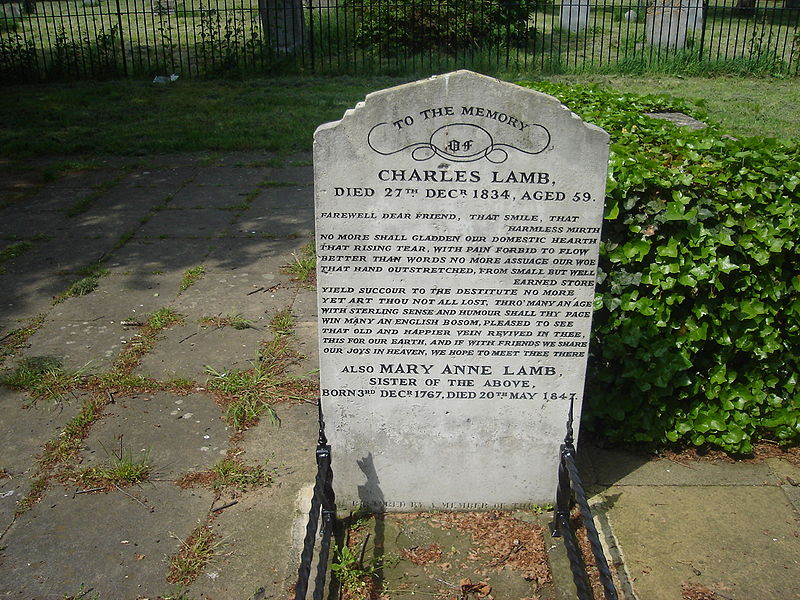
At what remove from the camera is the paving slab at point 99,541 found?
3146 millimetres

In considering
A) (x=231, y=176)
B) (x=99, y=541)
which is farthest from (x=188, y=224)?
(x=99, y=541)

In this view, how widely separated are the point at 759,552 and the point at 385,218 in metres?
2.07

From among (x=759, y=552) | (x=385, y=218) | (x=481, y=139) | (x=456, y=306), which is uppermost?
(x=481, y=139)

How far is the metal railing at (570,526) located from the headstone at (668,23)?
45.0 feet

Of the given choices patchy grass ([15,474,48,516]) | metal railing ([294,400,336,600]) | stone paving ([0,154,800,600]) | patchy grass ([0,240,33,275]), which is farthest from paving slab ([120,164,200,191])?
metal railing ([294,400,336,600])

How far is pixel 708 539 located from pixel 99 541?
257 centimetres

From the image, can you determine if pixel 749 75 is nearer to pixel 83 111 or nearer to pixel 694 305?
pixel 83 111

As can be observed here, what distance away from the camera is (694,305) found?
3.75 meters

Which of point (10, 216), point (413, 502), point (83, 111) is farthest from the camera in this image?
point (83, 111)

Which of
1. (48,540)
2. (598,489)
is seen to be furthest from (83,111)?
(598,489)

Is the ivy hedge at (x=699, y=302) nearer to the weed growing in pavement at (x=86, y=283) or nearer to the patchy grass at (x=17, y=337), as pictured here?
the patchy grass at (x=17, y=337)

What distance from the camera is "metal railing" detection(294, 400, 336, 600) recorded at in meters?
2.73

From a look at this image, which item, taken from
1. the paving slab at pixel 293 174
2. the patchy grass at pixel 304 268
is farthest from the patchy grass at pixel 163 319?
the paving slab at pixel 293 174

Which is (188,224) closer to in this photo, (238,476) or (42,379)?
(42,379)
